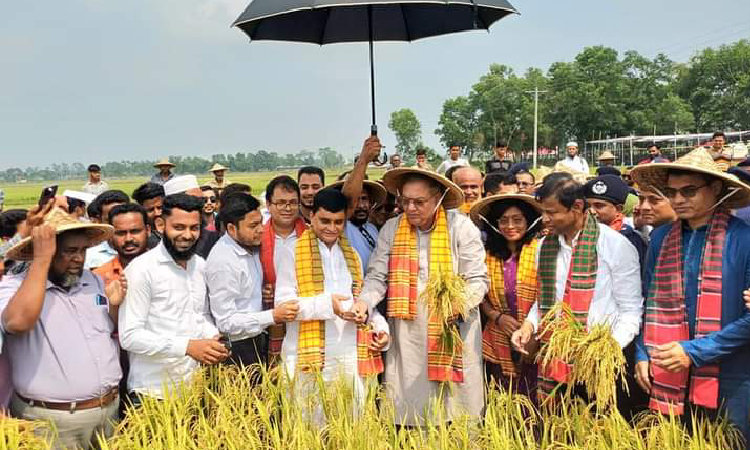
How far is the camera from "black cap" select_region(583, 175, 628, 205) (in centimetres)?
Result: 364

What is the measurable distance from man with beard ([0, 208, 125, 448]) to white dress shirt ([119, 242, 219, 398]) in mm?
108

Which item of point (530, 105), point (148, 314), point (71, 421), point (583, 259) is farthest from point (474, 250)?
point (530, 105)

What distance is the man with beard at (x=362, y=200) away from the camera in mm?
3799

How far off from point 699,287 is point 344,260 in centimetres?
199

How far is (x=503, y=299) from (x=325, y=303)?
48.8 inches

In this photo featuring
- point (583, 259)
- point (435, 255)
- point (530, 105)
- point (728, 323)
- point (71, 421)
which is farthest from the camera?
point (530, 105)

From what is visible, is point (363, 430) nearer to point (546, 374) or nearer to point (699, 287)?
point (546, 374)

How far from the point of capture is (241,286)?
11.2ft

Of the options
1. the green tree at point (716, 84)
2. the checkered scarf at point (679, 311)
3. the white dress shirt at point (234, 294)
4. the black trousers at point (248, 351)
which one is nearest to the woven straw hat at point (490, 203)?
the checkered scarf at point (679, 311)

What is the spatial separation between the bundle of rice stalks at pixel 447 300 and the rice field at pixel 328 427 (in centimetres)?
50

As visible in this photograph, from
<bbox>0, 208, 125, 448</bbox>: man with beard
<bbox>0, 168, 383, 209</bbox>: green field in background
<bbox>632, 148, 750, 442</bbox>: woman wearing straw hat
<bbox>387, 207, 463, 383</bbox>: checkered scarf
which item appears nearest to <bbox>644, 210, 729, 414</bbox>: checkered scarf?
<bbox>632, 148, 750, 442</bbox>: woman wearing straw hat

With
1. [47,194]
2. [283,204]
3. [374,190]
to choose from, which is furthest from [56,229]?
[374,190]

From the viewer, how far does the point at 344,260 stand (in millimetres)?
3596

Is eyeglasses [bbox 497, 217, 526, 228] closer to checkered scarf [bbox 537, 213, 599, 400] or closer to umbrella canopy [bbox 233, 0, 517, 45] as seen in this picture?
checkered scarf [bbox 537, 213, 599, 400]
